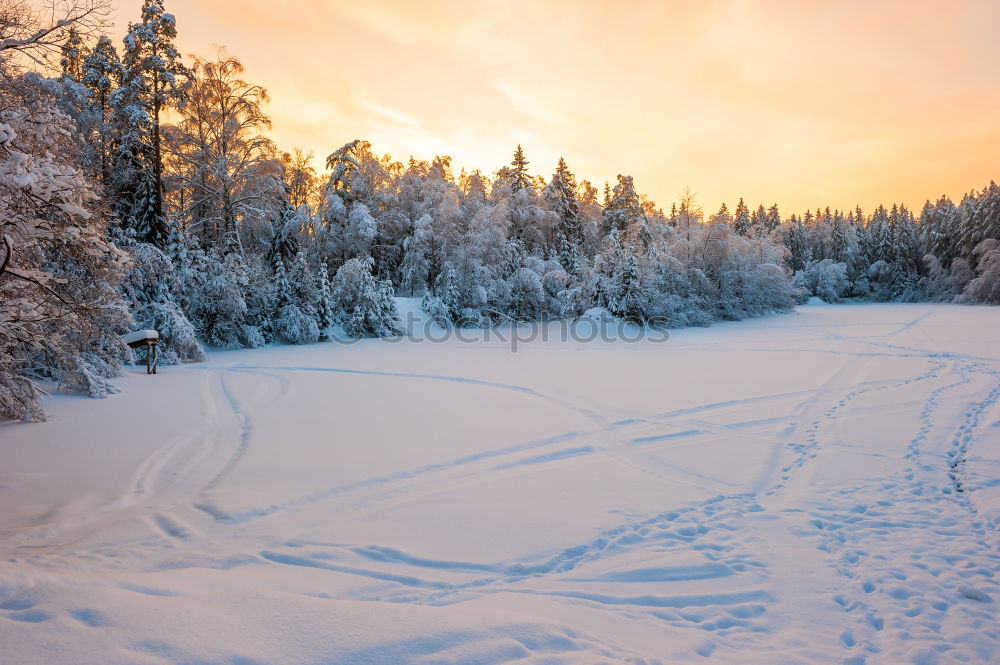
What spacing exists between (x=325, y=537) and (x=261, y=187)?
2260 cm

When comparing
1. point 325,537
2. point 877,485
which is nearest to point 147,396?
point 325,537

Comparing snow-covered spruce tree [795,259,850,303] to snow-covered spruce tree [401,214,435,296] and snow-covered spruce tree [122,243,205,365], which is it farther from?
snow-covered spruce tree [122,243,205,365]

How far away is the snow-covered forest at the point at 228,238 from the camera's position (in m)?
4.89

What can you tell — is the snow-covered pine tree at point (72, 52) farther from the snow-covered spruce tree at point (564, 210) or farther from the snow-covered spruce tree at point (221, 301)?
the snow-covered spruce tree at point (564, 210)

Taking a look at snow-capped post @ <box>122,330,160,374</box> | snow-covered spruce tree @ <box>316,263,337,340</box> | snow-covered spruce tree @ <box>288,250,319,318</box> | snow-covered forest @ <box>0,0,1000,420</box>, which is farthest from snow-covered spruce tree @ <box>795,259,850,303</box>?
snow-capped post @ <box>122,330,160,374</box>

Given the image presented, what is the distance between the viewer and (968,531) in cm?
464

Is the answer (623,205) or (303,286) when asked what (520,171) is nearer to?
(623,205)

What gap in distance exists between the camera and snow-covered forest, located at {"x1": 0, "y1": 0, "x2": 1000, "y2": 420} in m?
4.89

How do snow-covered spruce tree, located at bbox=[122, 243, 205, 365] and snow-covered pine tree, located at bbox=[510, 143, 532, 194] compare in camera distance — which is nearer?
snow-covered spruce tree, located at bbox=[122, 243, 205, 365]

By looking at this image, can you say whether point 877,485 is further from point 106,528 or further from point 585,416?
point 106,528

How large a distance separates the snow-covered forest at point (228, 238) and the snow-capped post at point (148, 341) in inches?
21.4

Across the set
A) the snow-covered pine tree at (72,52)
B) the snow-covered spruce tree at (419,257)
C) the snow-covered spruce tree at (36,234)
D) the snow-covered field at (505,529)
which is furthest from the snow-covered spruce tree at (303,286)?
the snow-covered pine tree at (72,52)

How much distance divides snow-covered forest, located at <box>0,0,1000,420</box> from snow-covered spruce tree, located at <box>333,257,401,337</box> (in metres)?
0.09

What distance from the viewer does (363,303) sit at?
77.7 ft
